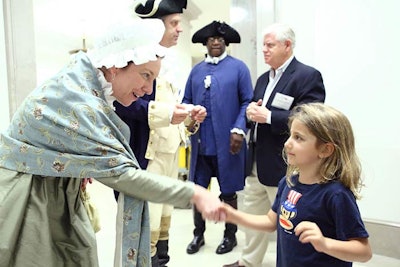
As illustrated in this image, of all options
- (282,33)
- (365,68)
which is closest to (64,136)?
(282,33)

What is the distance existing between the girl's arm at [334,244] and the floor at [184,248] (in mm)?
1390

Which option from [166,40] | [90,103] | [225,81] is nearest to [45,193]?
[90,103]

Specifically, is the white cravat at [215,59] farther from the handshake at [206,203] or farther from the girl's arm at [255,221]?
the handshake at [206,203]

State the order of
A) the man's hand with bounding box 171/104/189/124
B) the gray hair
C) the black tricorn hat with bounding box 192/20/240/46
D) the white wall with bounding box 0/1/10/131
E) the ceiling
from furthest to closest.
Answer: the ceiling
the black tricorn hat with bounding box 192/20/240/46
the white wall with bounding box 0/1/10/131
the gray hair
the man's hand with bounding box 171/104/189/124

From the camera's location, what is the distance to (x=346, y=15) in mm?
2543

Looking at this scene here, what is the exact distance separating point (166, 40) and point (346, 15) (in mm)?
1428

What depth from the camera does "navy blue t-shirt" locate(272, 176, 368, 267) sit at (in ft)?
3.64

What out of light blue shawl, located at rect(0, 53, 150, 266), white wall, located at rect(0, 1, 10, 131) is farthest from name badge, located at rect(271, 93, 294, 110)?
white wall, located at rect(0, 1, 10, 131)

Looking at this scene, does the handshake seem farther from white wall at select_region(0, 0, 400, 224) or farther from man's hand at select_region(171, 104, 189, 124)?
white wall at select_region(0, 0, 400, 224)

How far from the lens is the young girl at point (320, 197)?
3.62 feet

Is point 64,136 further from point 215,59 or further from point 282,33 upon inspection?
point 215,59

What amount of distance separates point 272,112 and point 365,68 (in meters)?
0.97

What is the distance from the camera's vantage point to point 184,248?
8.99 ft

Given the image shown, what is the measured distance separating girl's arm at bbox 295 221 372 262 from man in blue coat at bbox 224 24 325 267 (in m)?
0.92
